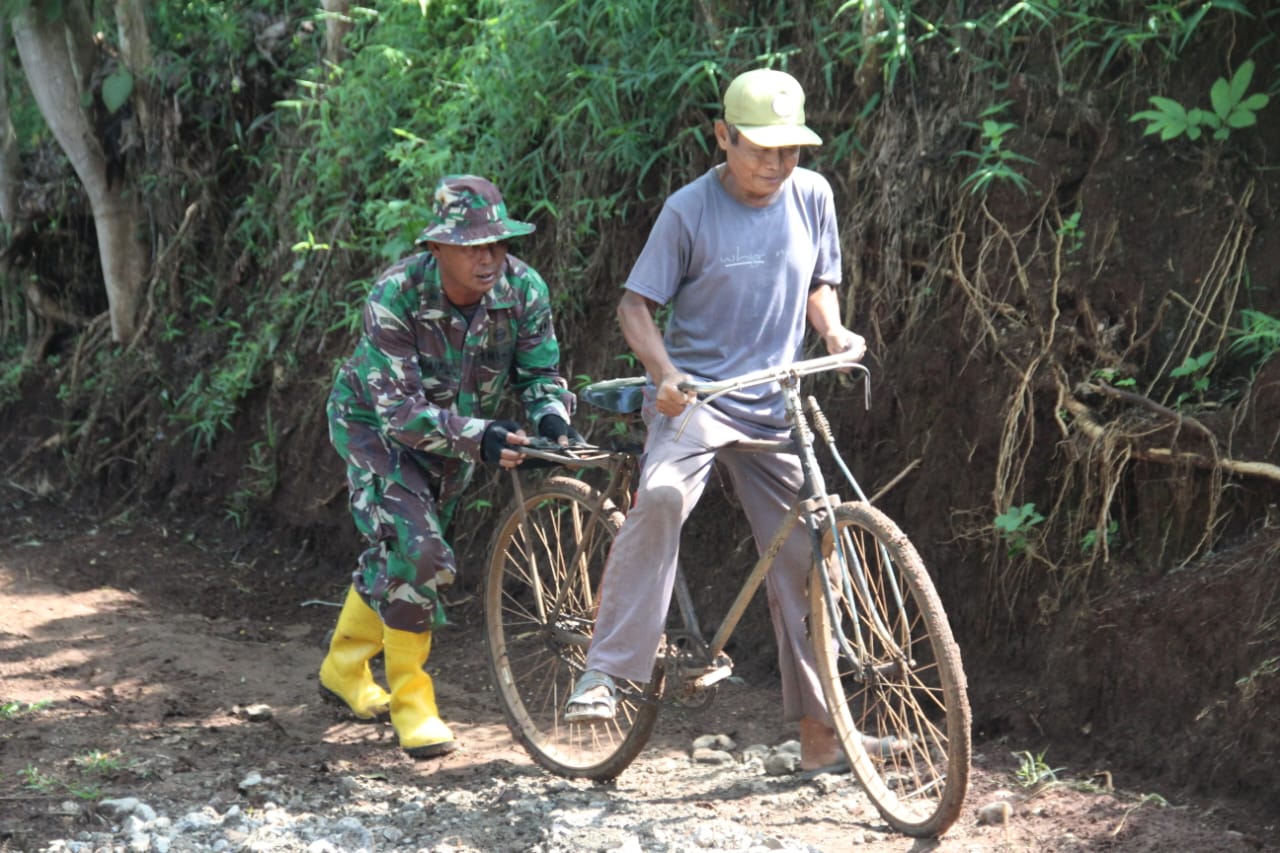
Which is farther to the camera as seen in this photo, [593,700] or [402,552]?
[402,552]

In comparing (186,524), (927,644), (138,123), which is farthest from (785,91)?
(138,123)

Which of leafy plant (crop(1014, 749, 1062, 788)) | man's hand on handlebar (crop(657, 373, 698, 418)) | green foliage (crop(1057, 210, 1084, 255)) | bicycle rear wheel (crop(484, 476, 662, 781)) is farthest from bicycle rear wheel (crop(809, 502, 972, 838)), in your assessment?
green foliage (crop(1057, 210, 1084, 255))

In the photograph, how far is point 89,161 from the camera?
9.92 m

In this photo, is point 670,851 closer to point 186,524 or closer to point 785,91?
point 785,91

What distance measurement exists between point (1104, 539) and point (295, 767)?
279 centimetres

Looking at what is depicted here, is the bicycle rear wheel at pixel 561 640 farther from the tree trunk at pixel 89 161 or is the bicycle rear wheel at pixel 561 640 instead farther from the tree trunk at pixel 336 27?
the tree trunk at pixel 89 161

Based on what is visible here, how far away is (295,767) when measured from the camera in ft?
17.1

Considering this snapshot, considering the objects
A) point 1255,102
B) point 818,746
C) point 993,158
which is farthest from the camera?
point 993,158

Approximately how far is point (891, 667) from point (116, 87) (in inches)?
290

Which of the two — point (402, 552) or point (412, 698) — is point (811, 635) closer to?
point (402, 552)

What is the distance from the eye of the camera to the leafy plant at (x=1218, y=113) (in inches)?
204

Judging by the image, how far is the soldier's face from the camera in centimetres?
496

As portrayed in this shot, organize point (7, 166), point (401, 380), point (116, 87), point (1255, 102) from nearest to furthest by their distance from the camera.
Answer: point (401, 380), point (1255, 102), point (116, 87), point (7, 166)

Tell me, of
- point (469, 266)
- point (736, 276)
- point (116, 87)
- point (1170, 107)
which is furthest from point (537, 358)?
point (116, 87)
